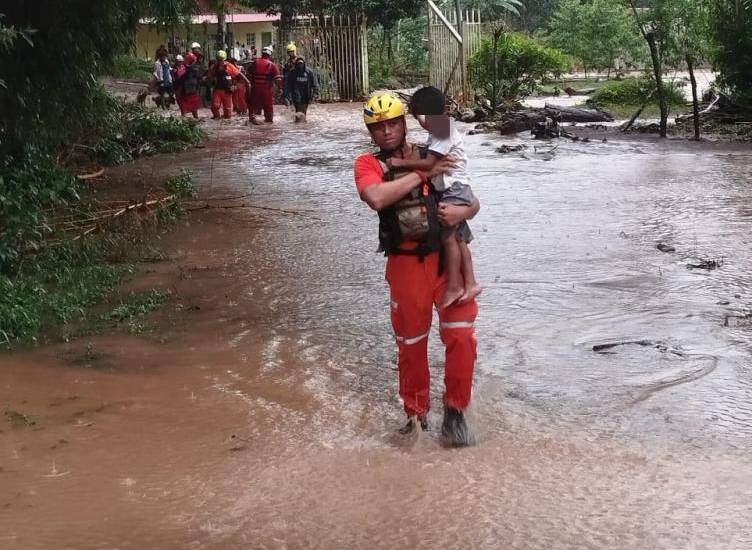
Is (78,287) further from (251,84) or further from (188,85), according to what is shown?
(188,85)

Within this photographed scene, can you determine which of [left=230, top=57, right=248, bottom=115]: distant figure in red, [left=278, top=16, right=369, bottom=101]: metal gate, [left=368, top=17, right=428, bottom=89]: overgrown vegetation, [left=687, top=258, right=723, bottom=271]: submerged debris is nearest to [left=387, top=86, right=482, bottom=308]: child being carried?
[left=687, top=258, right=723, bottom=271]: submerged debris

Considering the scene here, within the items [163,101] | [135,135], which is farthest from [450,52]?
[135,135]

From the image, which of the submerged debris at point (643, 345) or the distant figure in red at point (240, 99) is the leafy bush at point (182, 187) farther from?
the distant figure in red at point (240, 99)

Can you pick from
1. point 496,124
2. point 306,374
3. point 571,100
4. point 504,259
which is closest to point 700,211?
point 504,259

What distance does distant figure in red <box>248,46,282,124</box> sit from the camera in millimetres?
19625

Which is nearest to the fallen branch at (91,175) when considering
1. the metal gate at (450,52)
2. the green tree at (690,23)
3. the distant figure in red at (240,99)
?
the distant figure in red at (240,99)

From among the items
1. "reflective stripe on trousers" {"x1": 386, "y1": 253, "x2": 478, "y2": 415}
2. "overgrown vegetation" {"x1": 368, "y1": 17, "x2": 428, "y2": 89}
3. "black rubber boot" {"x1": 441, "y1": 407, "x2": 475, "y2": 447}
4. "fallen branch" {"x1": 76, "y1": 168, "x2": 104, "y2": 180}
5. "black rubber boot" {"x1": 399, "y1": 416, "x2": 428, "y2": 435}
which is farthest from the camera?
"overgrown vegetation" {"x1": 368, "y1": 17, "x2": 428, "y2": 89}

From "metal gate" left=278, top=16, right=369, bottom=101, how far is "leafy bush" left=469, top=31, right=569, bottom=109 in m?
5.18

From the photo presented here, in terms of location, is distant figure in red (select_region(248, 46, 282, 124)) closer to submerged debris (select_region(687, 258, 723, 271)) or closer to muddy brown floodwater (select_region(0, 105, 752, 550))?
muddy brown floodwater (select_region(0, 105, 752, 550))

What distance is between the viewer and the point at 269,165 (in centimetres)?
1392

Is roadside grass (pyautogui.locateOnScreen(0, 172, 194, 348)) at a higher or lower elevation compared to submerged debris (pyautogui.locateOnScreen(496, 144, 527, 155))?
lower

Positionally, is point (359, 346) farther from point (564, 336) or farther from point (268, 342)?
point (564, 336)

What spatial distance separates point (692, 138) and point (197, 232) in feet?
33.5

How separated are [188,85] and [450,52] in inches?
264
